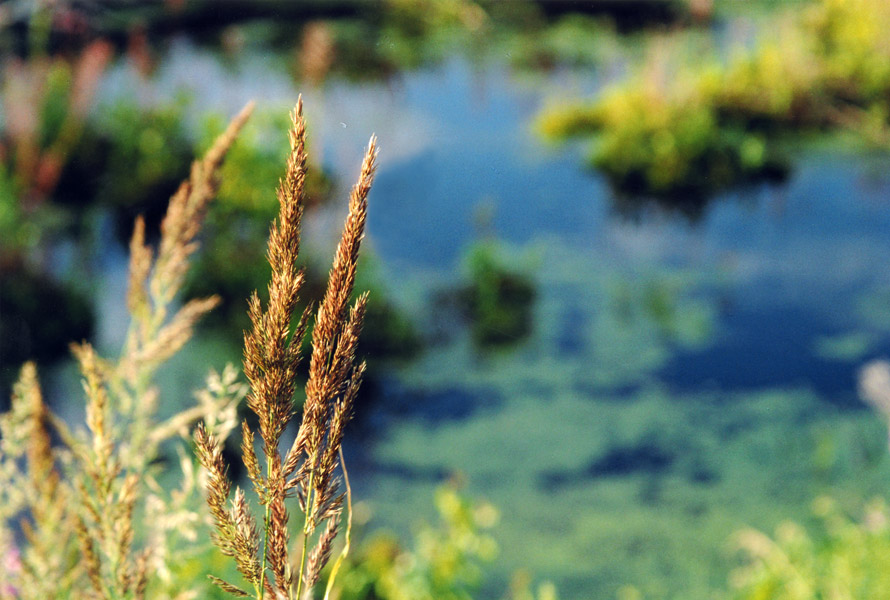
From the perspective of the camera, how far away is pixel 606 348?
12.3 ft

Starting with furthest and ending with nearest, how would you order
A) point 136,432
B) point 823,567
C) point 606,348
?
1. point 606,348
2. point 823,567
3. point 136,432

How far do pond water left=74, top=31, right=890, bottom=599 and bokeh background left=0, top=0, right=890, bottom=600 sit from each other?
0.01 m

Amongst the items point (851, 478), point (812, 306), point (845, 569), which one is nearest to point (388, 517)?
point (845, 569)

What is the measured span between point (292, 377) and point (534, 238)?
4.03 m

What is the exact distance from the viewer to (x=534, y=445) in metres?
3.21

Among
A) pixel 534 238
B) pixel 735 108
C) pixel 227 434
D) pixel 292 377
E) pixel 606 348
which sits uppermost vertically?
pixel 735 108

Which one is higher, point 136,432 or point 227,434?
point 136,432

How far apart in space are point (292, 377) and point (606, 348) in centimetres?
322

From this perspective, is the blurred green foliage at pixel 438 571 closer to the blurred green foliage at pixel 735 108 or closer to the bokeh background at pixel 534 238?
the bokeh background at pixel 534 238

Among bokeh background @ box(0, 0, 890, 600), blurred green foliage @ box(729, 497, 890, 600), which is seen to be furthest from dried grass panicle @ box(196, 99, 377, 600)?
blurred green foliage @ box(729, 497, 890, 600)

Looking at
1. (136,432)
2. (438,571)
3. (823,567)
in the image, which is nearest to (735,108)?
(823,567)

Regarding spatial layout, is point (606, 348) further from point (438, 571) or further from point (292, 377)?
→ point (292, 377)

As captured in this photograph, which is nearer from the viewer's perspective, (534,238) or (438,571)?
(438,571)

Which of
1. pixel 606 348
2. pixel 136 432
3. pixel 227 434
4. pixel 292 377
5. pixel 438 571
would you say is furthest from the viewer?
pixel 606 348
